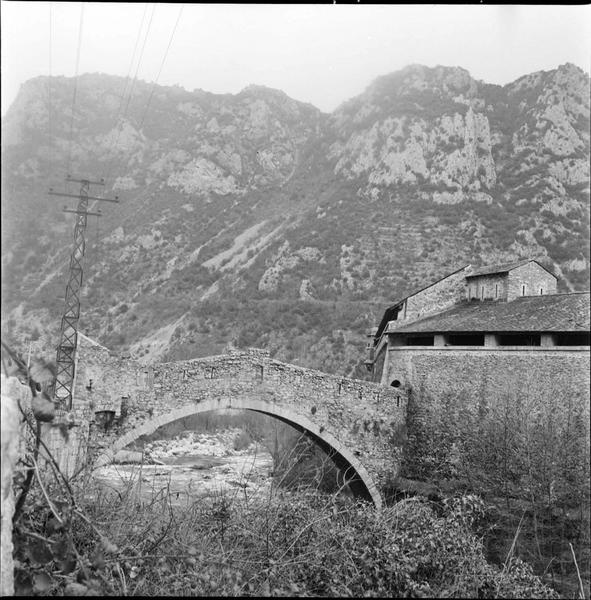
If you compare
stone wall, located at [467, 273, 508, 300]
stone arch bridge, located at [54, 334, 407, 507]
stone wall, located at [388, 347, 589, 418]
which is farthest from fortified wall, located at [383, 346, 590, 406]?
stone wall, located at [467, 273, 508, 300]

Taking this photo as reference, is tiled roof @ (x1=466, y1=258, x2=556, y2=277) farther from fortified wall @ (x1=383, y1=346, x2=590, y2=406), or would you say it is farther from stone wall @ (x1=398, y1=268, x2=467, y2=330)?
fortified wall @ (x1=383, y1=346, x2=590, y2=406)

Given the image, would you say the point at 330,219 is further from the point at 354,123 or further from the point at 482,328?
the point at 482,328

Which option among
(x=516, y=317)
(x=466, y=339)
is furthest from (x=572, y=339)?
(x=466, y=339)

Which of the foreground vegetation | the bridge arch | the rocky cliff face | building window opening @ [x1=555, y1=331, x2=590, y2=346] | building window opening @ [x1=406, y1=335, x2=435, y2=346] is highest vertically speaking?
the rocky cliff face

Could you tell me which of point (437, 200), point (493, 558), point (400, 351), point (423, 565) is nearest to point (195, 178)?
point (437, 200)

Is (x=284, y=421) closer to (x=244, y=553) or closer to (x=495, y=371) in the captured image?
(x=495, y=371)

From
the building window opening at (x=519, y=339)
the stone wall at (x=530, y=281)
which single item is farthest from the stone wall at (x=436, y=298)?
the building window opening at (x=519, y=339)
